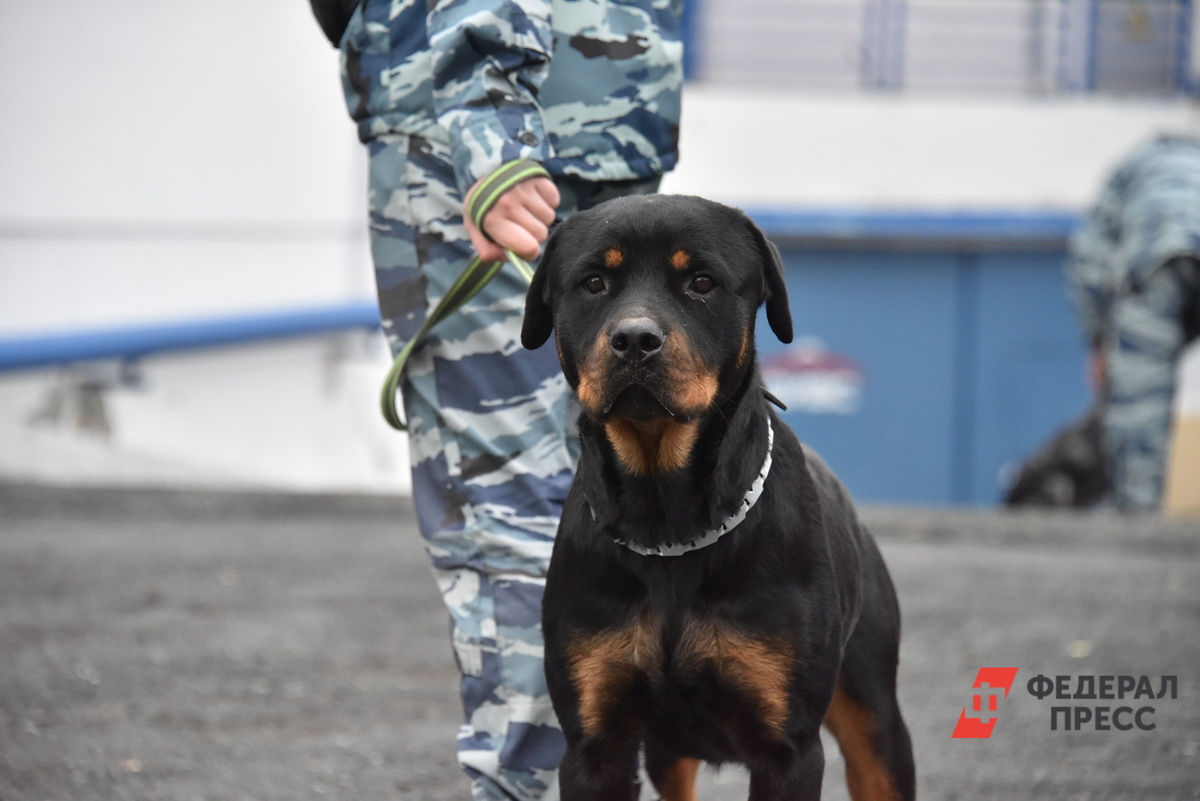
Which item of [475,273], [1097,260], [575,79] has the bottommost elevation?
[1097,260]

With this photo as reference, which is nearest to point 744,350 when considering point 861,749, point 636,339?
point 636,339

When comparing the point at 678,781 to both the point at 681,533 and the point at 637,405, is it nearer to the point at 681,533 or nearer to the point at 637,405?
the point at 681,533

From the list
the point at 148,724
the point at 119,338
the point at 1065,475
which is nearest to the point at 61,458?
the point at 119,338

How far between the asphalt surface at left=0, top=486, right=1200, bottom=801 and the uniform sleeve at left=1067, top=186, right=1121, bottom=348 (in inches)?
50.6

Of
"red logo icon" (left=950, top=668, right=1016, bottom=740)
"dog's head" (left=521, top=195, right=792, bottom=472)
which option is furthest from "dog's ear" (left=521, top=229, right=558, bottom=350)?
"red logo icon" (left=950, top=668, right=1016, bottom=740)

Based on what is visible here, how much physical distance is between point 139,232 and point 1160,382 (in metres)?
7.22

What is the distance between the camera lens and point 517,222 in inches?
98.6

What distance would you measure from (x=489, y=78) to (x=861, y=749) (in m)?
1.51

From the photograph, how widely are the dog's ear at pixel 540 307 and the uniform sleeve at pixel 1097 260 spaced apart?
6325 millimetres

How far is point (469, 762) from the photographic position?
2.77 m

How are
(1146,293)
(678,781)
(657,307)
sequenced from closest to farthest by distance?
1. (657,307)
2. (678,781)
3. (1146,293)

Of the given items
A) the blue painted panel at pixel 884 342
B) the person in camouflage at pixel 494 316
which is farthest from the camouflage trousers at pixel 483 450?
the blue painted panel at pixel 884 342

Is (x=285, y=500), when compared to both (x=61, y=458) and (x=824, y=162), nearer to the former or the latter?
(x=61, y=458)

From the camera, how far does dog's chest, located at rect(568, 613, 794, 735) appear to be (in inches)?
92.1
